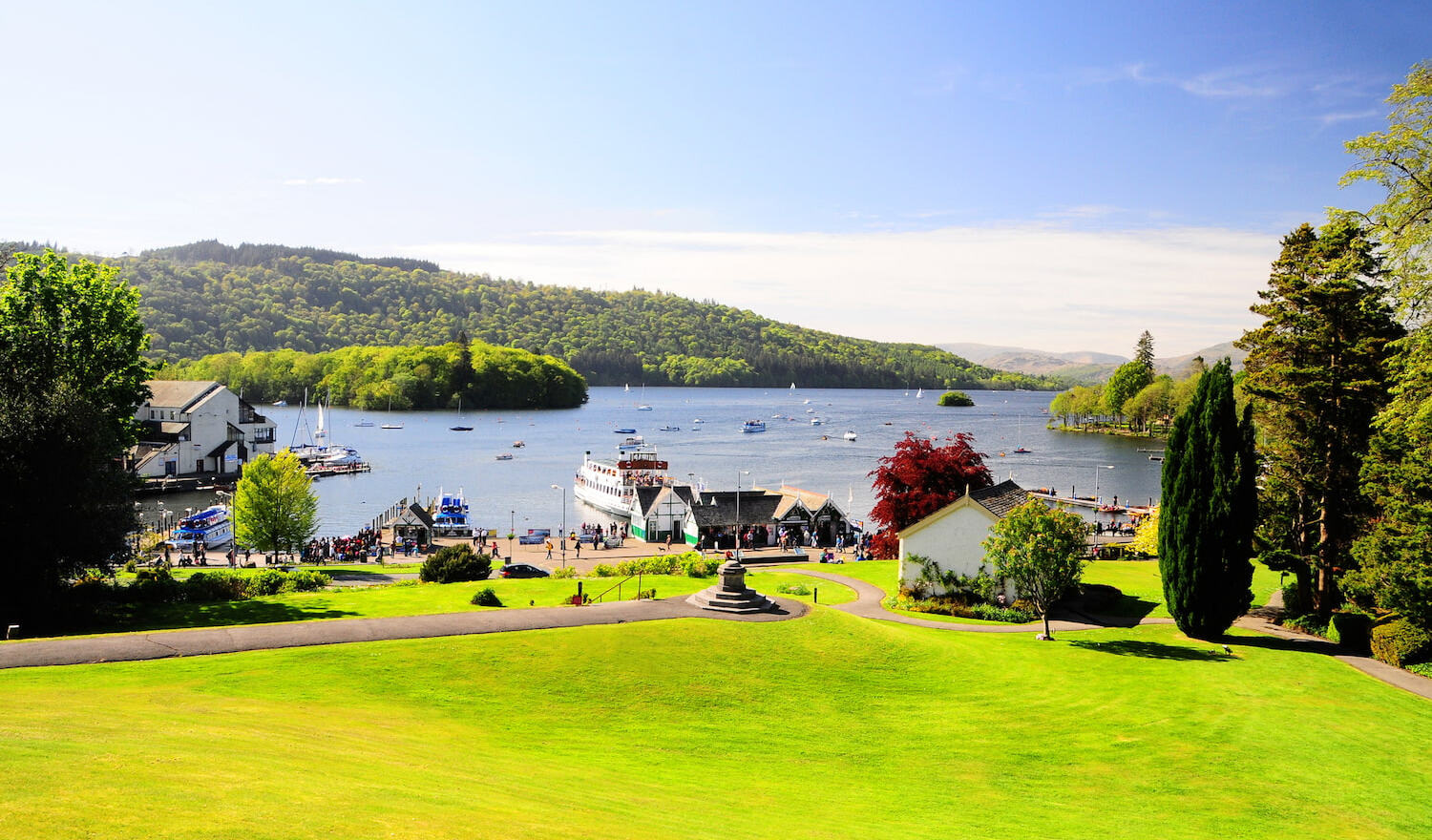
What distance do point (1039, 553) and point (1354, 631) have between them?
10.7 m

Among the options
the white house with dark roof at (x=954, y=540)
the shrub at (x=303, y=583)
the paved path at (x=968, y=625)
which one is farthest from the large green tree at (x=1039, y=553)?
the shrub at (x=303, y=583)

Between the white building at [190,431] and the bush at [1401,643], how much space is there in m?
93.5

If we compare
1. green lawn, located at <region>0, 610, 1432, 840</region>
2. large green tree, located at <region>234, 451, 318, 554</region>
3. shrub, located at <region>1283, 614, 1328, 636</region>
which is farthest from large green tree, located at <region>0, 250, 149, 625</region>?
shrub, located at <region>1283, 614, 1328, 636</region>

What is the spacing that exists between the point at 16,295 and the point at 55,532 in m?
14.0

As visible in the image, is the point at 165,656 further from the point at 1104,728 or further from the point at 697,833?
the point at 1104,728

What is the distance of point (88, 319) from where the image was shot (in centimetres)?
3622

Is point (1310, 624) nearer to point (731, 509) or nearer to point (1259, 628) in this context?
point (1259, 628)

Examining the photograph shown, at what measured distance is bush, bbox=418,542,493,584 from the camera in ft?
126

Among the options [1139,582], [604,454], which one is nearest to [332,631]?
[1139,582]

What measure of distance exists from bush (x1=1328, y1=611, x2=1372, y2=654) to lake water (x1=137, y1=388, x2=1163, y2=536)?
5266 centimetres

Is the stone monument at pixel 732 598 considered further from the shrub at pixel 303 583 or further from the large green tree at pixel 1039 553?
the shrub at pixel 303 583

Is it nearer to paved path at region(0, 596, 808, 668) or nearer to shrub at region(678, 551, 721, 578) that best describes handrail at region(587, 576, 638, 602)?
paved path at region(0, 596, 808, 668)

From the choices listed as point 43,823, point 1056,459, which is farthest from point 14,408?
point 1056,459

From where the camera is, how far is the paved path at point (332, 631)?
20.1 metres
